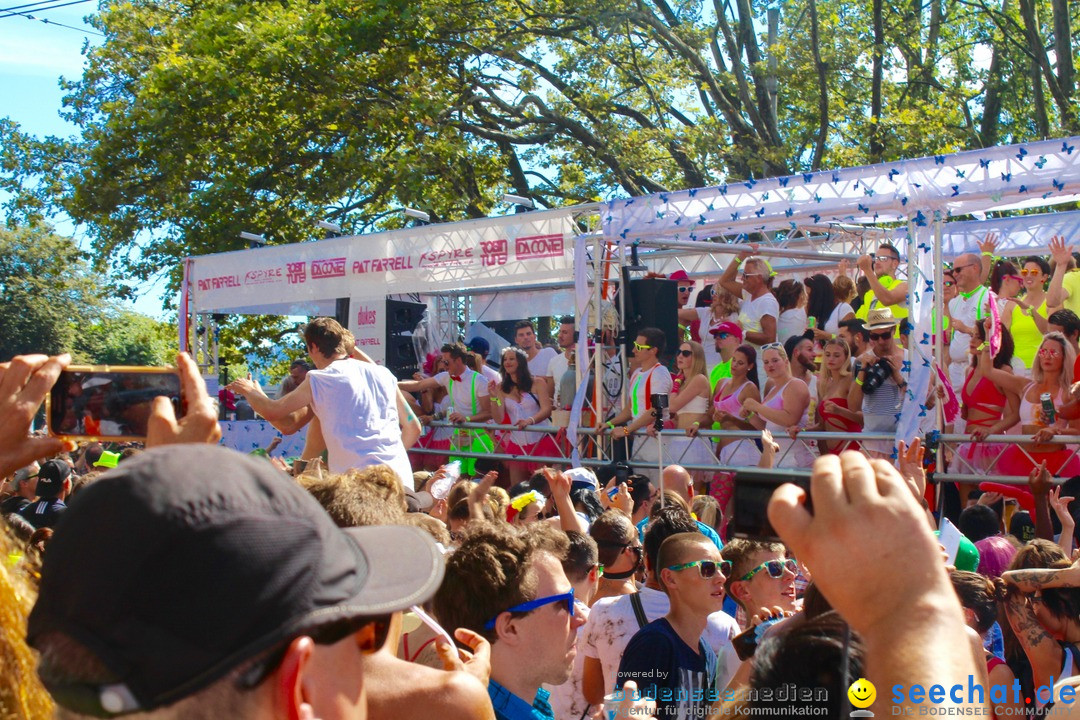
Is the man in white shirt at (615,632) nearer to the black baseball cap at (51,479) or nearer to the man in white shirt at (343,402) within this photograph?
the man in white shirt at (343,402)

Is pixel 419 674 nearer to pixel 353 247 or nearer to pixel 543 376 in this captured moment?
pixel 543 376

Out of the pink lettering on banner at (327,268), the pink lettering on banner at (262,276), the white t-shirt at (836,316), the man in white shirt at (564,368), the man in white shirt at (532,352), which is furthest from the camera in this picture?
the pink lettering on banner at (262,276)

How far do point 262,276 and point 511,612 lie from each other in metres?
11.9

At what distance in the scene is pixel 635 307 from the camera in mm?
10609

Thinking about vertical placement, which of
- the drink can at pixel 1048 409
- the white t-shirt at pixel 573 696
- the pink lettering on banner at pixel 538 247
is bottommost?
the white t-shirt at pixel 573 696

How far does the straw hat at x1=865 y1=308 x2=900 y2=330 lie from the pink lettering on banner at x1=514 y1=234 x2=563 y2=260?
3167mm

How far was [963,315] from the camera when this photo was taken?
9852 millimetres

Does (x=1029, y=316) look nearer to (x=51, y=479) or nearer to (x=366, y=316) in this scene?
(x=366, y=316)

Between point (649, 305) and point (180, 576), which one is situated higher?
point (649, 305)

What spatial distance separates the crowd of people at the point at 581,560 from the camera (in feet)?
3.63

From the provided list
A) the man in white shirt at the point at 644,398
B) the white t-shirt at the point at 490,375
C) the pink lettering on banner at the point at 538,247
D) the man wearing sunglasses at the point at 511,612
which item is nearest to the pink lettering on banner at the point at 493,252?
the pink lettering on banner at the point at 538,247

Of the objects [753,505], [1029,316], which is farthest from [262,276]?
[753,505]

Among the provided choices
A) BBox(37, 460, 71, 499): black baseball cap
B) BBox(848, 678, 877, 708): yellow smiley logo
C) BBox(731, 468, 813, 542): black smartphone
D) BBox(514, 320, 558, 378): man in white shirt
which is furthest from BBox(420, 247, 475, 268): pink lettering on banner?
BBox(848, 678, 877, 708): yellow smiley logo

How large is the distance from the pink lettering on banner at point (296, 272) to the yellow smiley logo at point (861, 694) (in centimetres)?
1255
